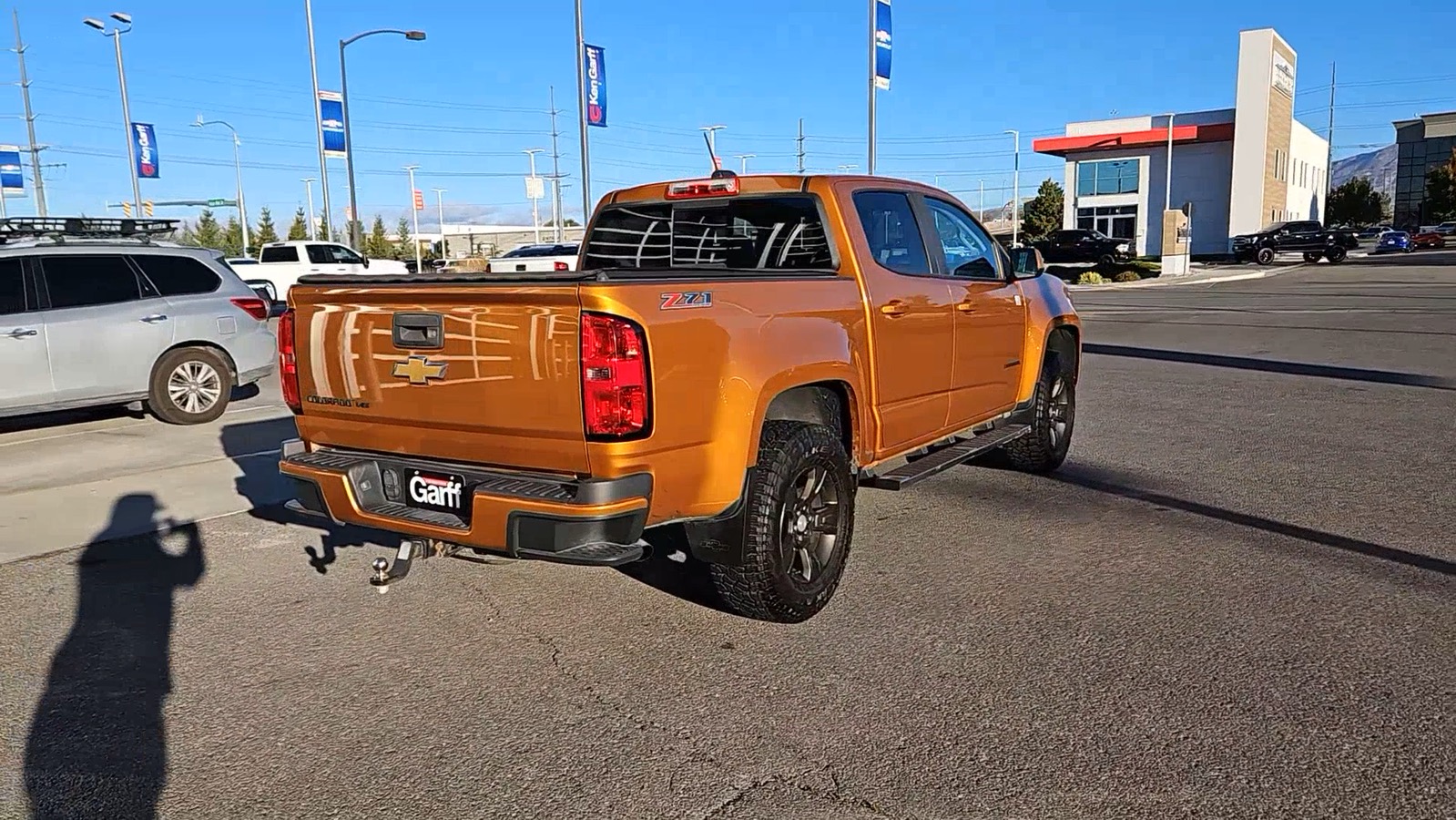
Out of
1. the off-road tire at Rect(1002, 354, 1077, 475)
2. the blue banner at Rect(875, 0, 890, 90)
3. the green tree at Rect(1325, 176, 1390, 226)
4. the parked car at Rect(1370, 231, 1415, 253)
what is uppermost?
the blue banner at Rect(875, 0, 890, 90)

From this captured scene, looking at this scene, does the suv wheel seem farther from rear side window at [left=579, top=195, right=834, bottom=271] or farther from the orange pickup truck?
the orange pickup truck

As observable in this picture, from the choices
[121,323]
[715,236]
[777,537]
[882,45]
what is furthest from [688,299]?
[882,45]

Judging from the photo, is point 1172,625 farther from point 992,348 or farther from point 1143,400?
point 1143,400

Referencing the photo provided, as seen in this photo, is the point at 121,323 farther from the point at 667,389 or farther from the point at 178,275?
the point at 667,389

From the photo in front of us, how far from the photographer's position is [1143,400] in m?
10.6

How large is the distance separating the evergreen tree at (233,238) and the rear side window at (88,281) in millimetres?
73665

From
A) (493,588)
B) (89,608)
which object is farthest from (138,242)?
(493,588)

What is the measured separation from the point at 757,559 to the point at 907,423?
4.80 feet

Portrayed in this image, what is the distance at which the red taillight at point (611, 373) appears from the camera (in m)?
3.73

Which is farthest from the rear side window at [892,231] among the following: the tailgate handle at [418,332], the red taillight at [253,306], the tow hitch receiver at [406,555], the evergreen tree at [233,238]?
the evergreen tree at [233,238]

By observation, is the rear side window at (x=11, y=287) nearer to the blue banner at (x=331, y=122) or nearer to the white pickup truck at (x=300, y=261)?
the white pickup truck at (x=300, y=261)

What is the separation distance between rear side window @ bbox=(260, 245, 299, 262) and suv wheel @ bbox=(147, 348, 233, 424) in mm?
22213

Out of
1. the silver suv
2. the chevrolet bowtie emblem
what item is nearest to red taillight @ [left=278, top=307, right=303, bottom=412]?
the chevrolet bowtie emblem

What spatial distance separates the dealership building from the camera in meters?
58.8
